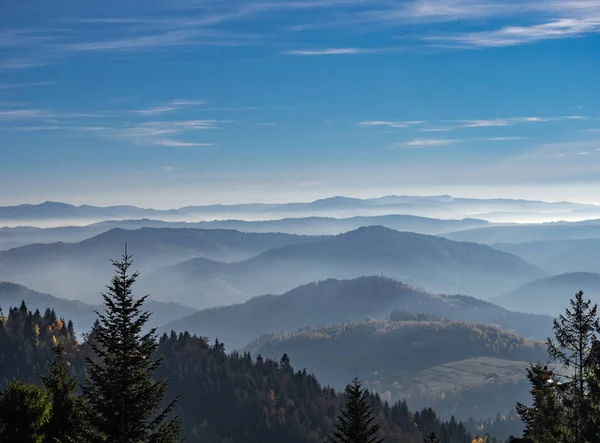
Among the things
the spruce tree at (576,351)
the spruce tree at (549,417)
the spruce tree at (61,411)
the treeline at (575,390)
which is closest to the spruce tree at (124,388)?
the spruce tree at (61,411)

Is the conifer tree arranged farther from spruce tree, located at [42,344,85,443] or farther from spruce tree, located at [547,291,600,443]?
spruce tree, located at [547,291,600,443]

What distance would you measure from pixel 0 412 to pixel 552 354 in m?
29.2

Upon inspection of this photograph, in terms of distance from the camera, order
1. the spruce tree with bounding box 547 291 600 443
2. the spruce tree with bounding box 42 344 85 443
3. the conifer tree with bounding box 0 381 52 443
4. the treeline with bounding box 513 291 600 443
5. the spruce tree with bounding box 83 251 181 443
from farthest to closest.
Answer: the spruce tree with bounding box 42 344 85 443 < the spruce tree with bounding box 547 291 600 443 < the treeline with bounding box 513 291 600 443 < the conifer tree with bounding box 0 381 52 443 < the spruce tree with bounding box 83 251 181 443

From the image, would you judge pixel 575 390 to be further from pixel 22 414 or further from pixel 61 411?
pixel 22 414

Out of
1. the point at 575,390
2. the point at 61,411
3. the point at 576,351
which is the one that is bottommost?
the point at 61,411

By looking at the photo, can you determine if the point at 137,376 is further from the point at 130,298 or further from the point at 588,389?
the point at 588,389

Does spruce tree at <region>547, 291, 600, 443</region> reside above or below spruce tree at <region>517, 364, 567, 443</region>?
above

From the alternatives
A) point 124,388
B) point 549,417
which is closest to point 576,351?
point 549,417

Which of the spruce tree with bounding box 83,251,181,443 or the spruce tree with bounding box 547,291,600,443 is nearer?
the spruce tree with bounding box 83,251,181,443

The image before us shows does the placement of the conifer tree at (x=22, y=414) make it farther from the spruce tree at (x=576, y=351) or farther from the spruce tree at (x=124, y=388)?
the spruce tree at (x=576, y=351)

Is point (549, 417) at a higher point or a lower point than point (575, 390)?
lower

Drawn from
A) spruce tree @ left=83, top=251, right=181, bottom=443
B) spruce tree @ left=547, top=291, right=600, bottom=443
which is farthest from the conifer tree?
spruce tree @ left=547, top=291, right=600, bottom=443

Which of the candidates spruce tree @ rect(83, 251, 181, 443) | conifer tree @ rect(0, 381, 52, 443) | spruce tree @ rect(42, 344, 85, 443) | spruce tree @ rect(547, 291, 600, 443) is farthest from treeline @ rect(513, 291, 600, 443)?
conifer tree @ rect(0, 381, 52, 443)

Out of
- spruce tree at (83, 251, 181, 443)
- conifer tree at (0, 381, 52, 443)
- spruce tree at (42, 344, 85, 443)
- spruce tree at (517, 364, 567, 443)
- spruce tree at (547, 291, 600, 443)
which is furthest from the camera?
spruce tree at (42, 344, 85, 443)
